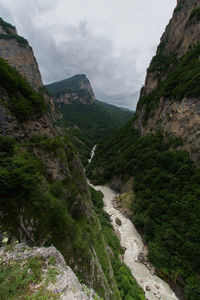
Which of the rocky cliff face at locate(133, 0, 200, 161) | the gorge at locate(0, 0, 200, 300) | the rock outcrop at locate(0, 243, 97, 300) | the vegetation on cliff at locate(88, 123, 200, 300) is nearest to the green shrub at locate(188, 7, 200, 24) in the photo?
the rocky cliff face at locate(133, 0, 200, 161)

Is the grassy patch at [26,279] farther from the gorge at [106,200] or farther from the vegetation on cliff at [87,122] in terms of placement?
the vegetation on cliff at [87,122]

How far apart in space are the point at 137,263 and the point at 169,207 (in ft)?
30.8

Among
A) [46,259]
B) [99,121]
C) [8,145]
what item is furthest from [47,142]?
[99,121]

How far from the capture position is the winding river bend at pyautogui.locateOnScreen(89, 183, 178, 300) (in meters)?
13.2

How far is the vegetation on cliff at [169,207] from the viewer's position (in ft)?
46.2

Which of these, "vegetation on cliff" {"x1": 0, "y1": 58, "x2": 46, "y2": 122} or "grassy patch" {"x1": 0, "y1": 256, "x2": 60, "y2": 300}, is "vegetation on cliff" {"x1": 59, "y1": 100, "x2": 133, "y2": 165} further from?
"grassy patch" {"x1": 0, "y1": 256, "x2": 60, "y2": 300}

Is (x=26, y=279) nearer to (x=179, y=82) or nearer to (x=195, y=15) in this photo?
(x=179, y=82)

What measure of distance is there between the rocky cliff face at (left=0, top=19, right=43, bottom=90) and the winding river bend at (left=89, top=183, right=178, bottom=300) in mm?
55278

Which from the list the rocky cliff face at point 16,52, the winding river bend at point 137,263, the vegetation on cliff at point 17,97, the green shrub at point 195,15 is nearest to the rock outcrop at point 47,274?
the vegetation on cliff at point 17,97

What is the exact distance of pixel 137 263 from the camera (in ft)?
52.4

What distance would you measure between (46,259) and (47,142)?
8303 mm

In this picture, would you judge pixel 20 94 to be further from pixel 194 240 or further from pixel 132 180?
pixel 132 180

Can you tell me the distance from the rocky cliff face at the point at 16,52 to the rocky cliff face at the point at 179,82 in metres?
46.3

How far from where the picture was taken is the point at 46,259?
4.16m
